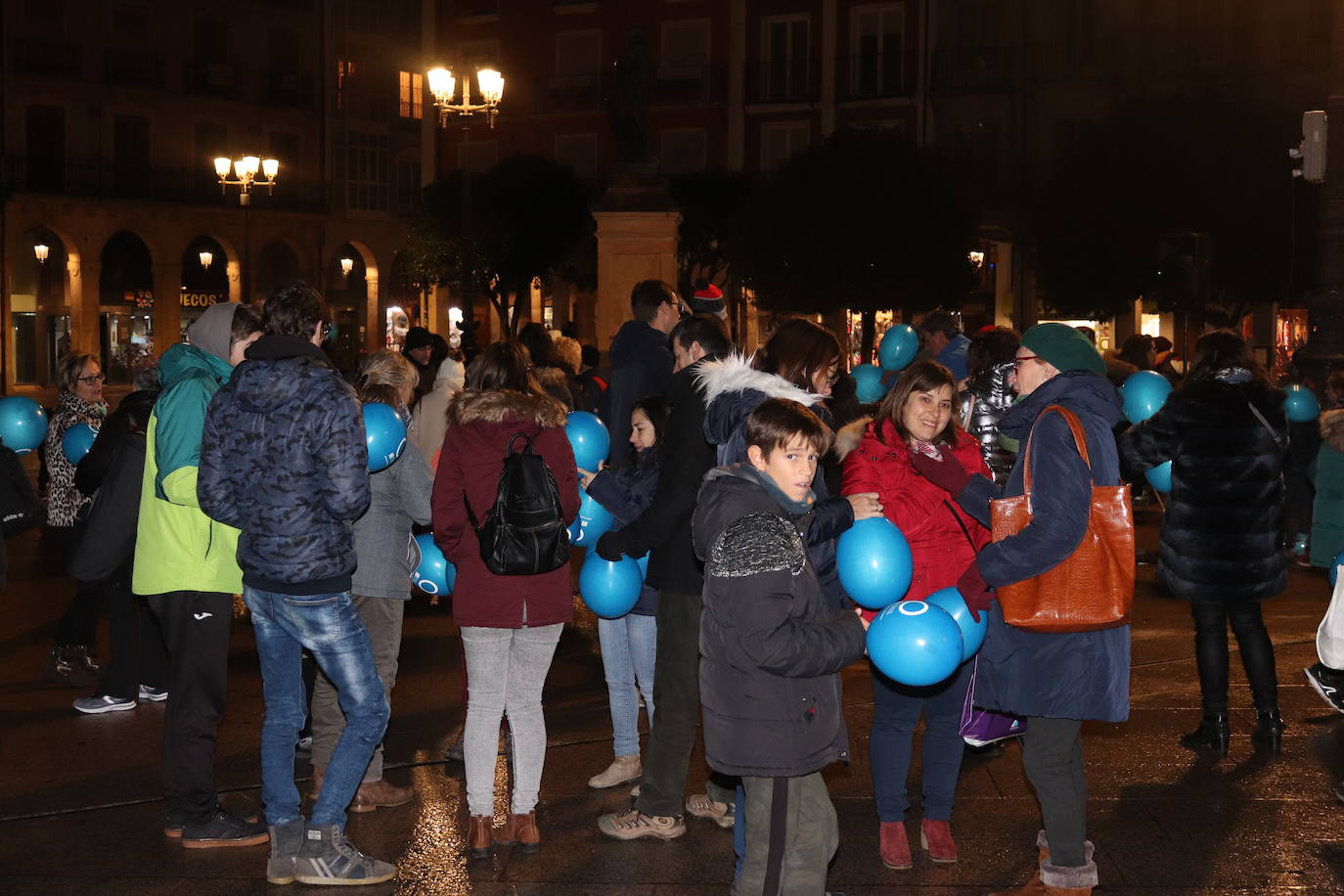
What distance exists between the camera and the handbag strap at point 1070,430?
4.54 metres

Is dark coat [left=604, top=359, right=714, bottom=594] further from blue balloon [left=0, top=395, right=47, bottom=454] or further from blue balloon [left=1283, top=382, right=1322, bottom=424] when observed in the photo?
blue balloon [left=1283, top=382, right=1322, bottom=424]

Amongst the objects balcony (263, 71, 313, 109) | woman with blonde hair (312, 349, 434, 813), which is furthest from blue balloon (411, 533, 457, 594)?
balcony (263, 71, 313, 109)

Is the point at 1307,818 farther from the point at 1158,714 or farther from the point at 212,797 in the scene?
the point at 212,797

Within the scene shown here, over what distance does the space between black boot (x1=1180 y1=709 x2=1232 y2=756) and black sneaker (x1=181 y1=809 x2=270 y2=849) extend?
4.02 metres

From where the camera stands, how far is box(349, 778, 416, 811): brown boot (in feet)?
19.5

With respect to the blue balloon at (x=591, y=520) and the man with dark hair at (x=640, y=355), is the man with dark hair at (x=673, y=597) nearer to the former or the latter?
the blue balloon at (x=591, y=520)

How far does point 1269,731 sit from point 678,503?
3234 millimetres

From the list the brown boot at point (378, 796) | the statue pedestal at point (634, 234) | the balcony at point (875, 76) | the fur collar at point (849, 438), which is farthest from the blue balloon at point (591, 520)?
the balcony at point (875, 76)

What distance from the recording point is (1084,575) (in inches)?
179

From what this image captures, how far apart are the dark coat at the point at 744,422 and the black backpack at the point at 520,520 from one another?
2.03 ft

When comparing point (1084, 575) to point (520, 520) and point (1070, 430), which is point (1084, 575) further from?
point (520, 520)

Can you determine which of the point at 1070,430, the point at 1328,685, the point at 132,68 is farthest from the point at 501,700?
the point at 132,68

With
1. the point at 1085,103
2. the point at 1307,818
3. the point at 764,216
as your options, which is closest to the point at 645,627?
the point at 1307,818

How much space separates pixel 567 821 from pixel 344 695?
3.94ft
